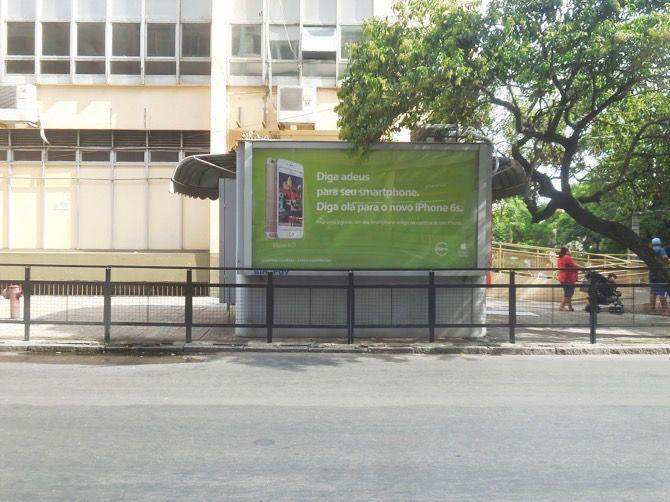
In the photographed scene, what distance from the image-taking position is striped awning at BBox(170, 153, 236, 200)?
13.8m

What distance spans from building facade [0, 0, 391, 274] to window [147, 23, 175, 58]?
0.10ft

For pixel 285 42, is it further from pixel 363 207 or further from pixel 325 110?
pixel 363 207

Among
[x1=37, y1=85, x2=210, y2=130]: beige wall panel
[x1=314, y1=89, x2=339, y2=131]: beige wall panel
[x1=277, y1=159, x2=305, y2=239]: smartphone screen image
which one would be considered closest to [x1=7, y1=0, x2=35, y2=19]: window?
[x1=37, y1=85, x2=210, y2=130]: beige wall panel

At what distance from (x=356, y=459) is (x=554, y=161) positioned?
552 inches

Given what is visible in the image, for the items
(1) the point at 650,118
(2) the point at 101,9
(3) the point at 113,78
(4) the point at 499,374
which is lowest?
(4) the point at 499,374

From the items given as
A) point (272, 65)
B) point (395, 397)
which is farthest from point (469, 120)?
point (272, 65)

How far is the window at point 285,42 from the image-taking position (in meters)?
20.8

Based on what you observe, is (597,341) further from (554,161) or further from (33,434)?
(33,434)

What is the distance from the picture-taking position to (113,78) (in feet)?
66.9

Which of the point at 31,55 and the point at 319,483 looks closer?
the point at 319,483

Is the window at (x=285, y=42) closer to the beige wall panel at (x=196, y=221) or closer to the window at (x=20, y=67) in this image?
the beige wall panel at (x=196, y=221)

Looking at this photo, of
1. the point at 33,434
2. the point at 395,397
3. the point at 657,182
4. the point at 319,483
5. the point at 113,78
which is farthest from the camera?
the point at 113,78

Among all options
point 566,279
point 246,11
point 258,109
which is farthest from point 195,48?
point 566,279

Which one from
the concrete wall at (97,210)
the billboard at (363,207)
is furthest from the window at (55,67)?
the billboard at (363,207)
